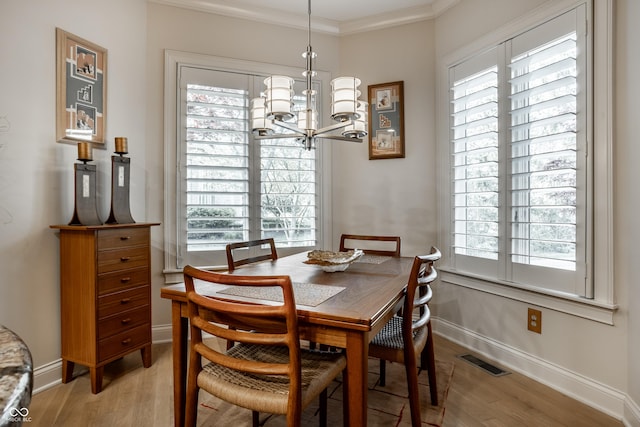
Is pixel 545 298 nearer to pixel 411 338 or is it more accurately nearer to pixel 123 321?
pixel 411 338

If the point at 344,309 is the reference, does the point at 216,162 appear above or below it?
above

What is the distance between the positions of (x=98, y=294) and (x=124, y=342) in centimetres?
40

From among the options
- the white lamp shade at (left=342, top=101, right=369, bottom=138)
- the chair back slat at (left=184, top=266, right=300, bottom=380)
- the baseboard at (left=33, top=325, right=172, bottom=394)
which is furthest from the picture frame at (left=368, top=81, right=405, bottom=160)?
the baseboard at (left=33, top=325, right=172, bottom=394)

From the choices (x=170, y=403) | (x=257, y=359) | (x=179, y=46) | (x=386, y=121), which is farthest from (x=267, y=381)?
(x=179, y=46)

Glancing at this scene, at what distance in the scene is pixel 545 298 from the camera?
227 cm

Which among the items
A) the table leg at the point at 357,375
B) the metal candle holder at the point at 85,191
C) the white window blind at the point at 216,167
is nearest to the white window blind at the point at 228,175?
the white window blind at the point at 216,167

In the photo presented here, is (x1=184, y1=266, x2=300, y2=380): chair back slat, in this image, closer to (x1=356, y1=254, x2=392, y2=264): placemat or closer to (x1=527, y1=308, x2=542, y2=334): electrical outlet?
(x1=356, y1=254, x2=392, y2=264): placemat

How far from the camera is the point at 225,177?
3113 millimetres

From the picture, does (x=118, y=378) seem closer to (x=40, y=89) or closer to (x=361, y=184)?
(x=40, y=89)

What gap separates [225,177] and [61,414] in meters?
1.89

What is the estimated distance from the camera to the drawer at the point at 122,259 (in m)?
2.22

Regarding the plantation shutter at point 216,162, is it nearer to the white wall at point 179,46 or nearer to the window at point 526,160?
the white wall at point 179,46

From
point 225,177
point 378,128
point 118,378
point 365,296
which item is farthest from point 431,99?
point 118,378

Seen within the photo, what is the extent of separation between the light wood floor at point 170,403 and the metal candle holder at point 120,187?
40.7 inches
